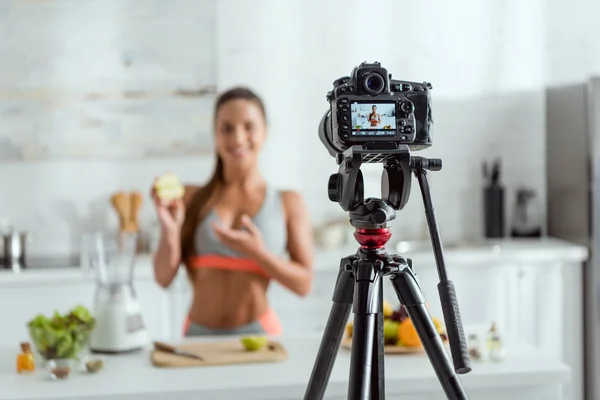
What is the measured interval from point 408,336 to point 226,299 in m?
0.68

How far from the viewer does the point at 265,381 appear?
180cm

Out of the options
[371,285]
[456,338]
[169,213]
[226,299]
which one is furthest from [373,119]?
[226,299]

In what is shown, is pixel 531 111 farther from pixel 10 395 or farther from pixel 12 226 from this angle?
pixel 10 395

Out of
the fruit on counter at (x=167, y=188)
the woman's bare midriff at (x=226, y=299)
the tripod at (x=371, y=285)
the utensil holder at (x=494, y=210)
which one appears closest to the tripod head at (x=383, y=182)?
the tripod at (x=371, y=285)

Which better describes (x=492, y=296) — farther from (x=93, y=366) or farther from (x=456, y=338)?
(x=456, y=338)

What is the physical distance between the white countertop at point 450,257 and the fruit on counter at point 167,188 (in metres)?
1.04

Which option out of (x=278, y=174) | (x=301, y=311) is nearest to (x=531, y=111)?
(x=278, y=174)

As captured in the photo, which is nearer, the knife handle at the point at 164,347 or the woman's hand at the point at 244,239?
the knife handle at the point at 164,347

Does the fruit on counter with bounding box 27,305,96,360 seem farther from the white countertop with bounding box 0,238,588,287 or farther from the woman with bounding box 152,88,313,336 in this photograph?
the white countertop with bounding box 0,238,588,287

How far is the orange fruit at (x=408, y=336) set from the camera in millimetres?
1995

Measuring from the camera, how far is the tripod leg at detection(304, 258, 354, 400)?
1311mm

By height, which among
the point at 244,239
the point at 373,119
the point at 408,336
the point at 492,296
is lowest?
the point at 492,296

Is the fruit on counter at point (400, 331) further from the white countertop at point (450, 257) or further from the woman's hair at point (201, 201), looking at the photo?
the white countertop at point (450, 257)

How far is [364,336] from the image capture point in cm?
125
